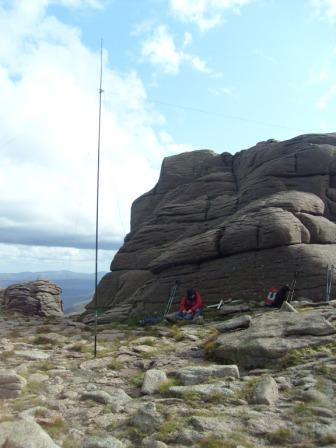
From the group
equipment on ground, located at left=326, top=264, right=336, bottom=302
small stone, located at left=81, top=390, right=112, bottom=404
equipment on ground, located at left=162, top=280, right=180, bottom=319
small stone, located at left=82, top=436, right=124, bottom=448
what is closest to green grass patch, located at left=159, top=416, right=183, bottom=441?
small stone, located at left=82, top=436, right=124, bottom=448

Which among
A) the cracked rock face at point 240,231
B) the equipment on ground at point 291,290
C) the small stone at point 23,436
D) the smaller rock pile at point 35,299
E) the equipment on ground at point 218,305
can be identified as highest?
the cracked rock face at point 240,231

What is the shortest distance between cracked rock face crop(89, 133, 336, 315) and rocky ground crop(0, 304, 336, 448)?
1465 cm

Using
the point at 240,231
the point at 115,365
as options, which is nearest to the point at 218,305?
the point at 240,231

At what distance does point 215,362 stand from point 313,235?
2237 centimetres

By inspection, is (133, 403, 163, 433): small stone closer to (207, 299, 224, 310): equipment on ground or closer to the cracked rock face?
(207, 299, 224, 310): equipment on ground

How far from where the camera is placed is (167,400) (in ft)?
42.6

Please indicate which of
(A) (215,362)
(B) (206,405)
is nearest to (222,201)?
(A) (215,362)

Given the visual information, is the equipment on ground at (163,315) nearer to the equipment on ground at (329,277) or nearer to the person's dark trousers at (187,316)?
the person's dark trousers at (187,316)

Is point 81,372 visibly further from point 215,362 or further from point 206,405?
point 206,405

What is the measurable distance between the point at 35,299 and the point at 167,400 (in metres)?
43.0

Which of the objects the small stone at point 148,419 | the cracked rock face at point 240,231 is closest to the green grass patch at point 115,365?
the small stone at point 148,419

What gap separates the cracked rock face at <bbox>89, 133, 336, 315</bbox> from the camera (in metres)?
A: 34.5

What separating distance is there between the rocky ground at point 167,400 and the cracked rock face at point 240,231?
14.7 metres

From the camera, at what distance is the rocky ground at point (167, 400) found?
398 inches
